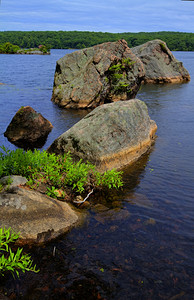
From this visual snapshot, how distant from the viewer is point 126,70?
80.8 feet

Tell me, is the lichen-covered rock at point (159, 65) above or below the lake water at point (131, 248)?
above

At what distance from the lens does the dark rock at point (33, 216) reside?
6551 millimetres

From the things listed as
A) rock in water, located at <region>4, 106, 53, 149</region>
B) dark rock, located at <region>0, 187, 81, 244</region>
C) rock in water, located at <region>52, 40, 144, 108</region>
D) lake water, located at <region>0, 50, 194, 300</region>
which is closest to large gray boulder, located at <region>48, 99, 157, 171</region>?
lake water, located at <region>0, 50, 194, 300</region>

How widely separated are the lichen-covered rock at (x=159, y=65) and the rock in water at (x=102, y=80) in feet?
54.2

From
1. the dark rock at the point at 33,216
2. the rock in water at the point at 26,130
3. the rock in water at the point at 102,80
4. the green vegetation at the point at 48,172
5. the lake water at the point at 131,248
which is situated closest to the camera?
the lake water at the point at 131,248

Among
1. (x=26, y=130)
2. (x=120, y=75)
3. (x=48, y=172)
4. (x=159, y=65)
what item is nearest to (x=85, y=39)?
(x=159, y=65)

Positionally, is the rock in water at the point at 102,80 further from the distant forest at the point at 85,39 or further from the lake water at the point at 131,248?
the distant forest at the point at 85,39

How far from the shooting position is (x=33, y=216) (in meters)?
6.83

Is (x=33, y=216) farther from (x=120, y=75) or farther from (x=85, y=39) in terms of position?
(x=85, y=39)

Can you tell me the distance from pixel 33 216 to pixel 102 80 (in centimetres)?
1825

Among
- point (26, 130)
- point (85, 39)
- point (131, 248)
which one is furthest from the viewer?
point (85, 39)

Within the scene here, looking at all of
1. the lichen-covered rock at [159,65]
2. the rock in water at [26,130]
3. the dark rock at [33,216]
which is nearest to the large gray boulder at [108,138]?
the dark rock at [33,216]

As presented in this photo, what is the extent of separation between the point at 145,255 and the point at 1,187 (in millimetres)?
3897

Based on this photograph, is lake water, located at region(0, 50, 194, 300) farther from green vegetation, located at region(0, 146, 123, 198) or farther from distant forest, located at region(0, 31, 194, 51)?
distant forest, located at region(0, 31, 194, 51)
